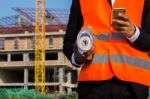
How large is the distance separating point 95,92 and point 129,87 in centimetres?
17

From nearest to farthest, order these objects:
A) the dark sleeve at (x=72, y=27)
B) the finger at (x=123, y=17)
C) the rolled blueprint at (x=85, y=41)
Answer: the finger at (x=123, y=17)
the rolled blueprint at (x=85, y=41)
the dark sleeve at (x=72, y=27)

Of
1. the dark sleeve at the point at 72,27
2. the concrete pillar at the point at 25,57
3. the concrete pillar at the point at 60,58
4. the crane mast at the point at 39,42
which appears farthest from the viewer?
the concrete pillar at the point at 25,57

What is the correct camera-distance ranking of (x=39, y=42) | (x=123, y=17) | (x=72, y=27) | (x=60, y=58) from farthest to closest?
(x=60, y=58) < (x=39, y=42) < (x=72, y=27) < (x=123, y=17)

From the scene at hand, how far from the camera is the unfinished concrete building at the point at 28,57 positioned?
267ft

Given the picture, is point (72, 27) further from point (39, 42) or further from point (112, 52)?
point (39, 42)

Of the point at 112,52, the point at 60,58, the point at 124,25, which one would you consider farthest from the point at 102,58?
the point at 60,58

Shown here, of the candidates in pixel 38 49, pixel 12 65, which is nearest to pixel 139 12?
pixel 38 49

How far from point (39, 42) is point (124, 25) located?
2987 inches

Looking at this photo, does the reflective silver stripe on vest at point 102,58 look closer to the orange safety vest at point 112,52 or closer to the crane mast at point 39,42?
the orange safety vest at point 112,52

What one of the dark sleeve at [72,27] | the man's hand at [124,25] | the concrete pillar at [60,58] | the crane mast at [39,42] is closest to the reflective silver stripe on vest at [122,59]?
the man's hand at [124,25]

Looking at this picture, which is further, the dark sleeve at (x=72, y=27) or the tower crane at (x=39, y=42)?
the tower crane at (x=39, y=42)

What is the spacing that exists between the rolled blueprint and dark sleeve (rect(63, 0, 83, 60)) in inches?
10.3

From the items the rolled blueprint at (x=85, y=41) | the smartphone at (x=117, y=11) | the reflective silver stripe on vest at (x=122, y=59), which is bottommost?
the reflective silver stripe on vest at (x=122, y=59)

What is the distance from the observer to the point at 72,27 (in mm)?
2805
